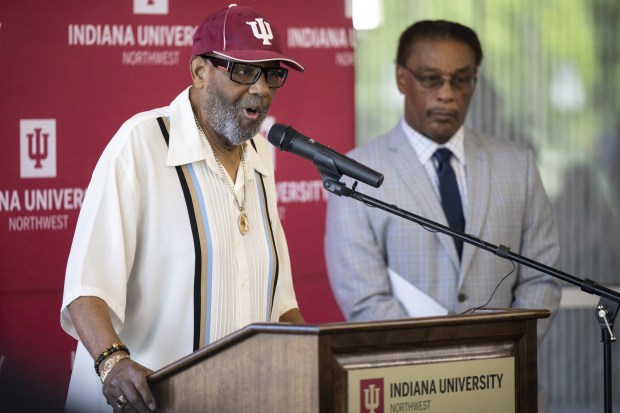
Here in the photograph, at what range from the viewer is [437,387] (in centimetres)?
228

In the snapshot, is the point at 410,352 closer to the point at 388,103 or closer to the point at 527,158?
the point at 527,158

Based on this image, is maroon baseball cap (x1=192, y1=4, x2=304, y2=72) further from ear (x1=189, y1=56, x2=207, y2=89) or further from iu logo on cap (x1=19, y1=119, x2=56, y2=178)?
iu logo on cap (x1=19, y1=119, x2=56, y2=178)

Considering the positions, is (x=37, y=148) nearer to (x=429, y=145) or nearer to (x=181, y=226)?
(x=429, y=145)

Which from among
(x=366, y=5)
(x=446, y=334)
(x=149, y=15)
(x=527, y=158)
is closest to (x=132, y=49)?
(x=149, y=15)

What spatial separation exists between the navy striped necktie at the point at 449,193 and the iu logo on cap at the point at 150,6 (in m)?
1.46

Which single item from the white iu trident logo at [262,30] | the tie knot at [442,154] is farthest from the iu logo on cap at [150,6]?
the white iu trident logo at [262,30]

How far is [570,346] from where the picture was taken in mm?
5539

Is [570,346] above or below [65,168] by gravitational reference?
below

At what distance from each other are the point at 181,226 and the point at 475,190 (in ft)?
5.00

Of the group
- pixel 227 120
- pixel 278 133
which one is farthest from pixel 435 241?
pixel 278 133

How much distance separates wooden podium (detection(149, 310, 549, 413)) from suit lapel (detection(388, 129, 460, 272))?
1425mm

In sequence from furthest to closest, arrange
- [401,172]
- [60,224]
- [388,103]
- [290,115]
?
1. [388,103]
2. [290,115]
3. [60,224]
4. [401,172]

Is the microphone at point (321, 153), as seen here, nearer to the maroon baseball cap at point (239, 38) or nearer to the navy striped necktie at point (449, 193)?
the maroon baseball cap at point (239, 38)

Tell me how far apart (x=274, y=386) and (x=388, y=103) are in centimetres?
310
